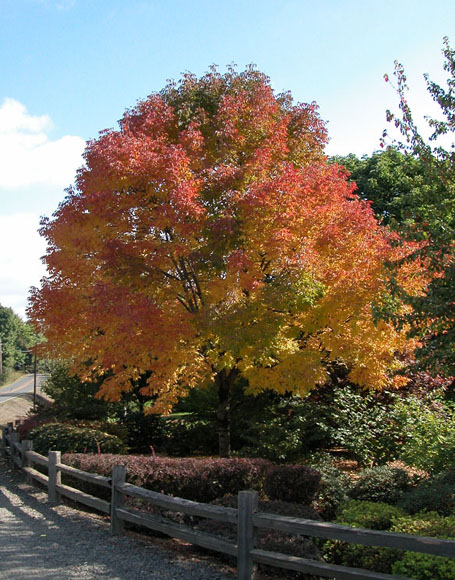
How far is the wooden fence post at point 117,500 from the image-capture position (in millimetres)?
8195

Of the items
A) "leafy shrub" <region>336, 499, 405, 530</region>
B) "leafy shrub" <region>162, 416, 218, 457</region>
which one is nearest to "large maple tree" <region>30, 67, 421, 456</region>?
"leafy shrub" <region>336, 499, 405, 530</region>

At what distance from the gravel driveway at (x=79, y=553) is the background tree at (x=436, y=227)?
15.4 feet

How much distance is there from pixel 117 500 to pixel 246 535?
3.09 m

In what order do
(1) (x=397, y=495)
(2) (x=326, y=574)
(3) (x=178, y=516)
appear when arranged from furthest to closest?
(1) (x=397, y=495) < (3) (x=178, y=516) < (2) (x=326, y=574)

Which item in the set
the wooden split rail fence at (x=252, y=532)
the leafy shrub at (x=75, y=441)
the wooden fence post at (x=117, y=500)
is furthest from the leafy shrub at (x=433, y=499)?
the leafy shrub at (x=75, y=441)

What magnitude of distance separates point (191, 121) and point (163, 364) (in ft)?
19.4

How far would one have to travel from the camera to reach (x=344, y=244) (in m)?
11.7

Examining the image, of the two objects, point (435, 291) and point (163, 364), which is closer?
point (435, 291)

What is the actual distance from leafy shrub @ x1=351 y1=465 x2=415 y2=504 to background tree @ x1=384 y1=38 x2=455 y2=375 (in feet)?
7.15

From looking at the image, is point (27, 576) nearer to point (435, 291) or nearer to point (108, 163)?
point (435, 291)

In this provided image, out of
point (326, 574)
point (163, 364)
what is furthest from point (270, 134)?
point (326, 574)

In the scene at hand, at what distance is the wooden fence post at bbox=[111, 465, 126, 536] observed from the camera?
323 inches

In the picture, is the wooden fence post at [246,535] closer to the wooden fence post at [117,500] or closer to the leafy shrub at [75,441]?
the wooden fence post at [117,500]

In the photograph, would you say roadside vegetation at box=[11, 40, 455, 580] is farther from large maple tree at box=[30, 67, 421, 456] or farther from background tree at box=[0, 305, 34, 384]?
background tree at box=[0, 305, 34, 384]
